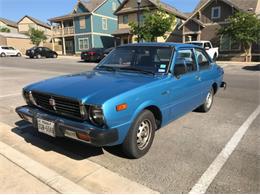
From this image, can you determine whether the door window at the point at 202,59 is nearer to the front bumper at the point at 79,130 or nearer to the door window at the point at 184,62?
the door window at the point at 184,62

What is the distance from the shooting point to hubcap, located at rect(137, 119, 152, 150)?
3689mm

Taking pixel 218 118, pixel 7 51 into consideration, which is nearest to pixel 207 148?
pixel 218 118

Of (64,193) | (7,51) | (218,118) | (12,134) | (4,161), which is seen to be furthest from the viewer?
(7,51)

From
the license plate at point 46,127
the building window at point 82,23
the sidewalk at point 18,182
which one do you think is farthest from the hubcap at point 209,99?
the building window at point 82,23

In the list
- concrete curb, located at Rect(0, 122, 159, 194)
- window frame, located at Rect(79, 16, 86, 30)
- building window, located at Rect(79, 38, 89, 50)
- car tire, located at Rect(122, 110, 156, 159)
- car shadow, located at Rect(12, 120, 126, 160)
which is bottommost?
concrete curb, located at Rect(0, 122, 159, 194)

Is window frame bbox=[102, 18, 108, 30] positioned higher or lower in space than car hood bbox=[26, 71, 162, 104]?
higher

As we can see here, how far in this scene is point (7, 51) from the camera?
36.1m

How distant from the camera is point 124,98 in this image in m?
3.24

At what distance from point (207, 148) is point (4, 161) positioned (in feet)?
9.98

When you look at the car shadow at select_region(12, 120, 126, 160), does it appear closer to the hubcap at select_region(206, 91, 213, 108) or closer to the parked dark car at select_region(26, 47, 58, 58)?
the hubcap at select_region(206, 91, 213, 108)

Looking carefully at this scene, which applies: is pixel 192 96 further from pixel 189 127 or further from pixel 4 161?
pixel 4 161

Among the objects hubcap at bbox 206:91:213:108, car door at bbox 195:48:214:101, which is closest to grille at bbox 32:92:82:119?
car door at bbox 195:48:214:101

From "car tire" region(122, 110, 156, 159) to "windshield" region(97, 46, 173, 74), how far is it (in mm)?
908

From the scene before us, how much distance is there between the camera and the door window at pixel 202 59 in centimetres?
544
